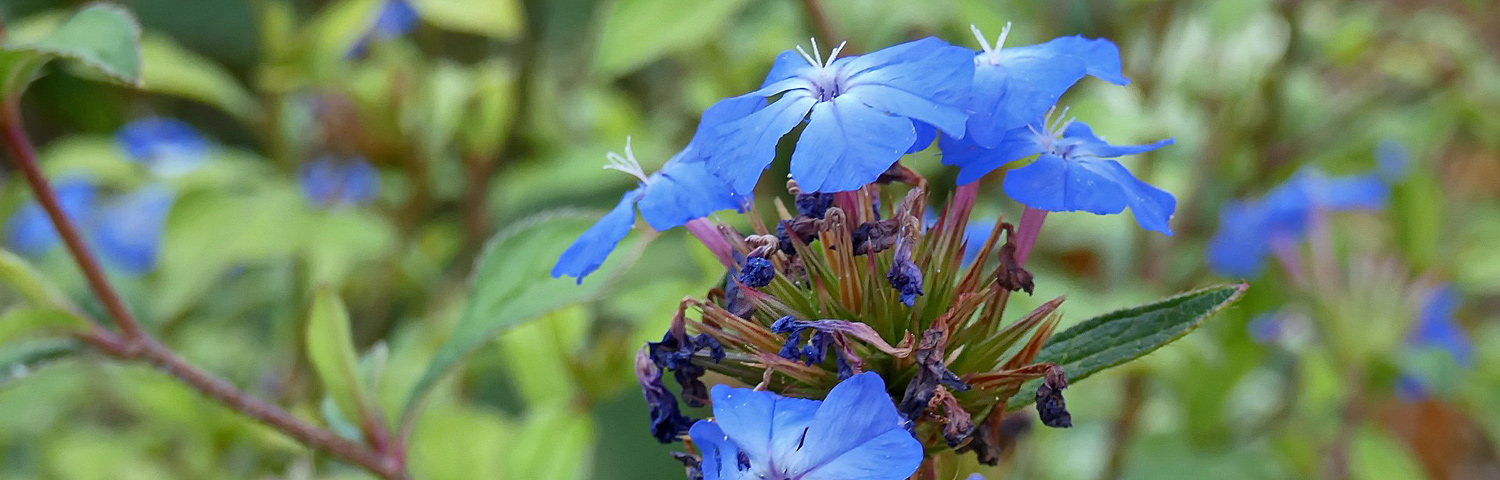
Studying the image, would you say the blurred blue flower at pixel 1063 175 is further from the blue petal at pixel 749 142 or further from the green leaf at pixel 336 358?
the green leaf at pixel 336 358

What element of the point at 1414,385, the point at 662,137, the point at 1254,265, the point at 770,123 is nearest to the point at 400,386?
the point at 770,123

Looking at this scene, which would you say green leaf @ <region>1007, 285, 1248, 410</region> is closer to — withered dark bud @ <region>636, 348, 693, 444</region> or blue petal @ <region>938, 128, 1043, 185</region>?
blue petal @ <region>938, 128, 1043, 185</region>

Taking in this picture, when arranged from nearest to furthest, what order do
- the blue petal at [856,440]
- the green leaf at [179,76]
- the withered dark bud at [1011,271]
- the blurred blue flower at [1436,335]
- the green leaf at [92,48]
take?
Answer: the blue petal at [856,440]
the withered dark bud at [1011,271]
the green leaf at [92,48]
the green leaf at [179,76]
the blurred blue flower at [1436,335]

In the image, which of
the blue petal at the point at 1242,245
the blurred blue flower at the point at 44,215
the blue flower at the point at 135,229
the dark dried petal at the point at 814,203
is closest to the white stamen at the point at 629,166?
the dark dried petal at the point at 814,203

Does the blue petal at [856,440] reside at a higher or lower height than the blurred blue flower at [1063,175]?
lower

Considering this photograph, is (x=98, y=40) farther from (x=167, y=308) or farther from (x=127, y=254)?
(x=127, y=254)

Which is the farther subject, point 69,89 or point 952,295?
point 69,89
